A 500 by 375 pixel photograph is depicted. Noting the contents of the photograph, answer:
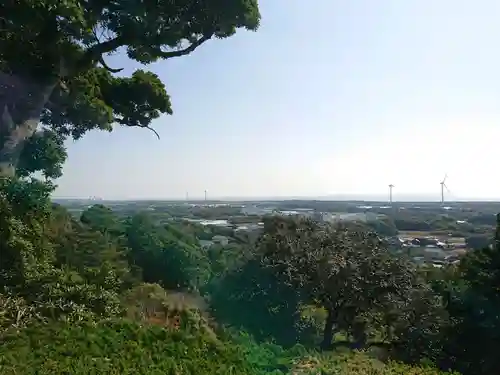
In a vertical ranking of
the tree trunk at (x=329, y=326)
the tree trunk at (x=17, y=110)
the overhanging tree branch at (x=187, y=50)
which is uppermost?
the overhanging tree branch at (x=187, y=50)

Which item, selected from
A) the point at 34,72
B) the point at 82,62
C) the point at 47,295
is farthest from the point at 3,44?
the point at 47,295

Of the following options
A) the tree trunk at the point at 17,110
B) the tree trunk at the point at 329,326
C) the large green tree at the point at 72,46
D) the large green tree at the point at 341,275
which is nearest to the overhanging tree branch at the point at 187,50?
the large green tree at the point at 72,46

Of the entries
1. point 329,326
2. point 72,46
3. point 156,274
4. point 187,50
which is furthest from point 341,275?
point 72,46

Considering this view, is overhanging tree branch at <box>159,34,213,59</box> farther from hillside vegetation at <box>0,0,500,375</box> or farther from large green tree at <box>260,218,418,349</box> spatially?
large green tree at <box>260,218,418,349</box>

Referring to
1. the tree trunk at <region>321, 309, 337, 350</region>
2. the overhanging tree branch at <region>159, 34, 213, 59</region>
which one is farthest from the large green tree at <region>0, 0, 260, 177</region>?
the tree trunk at <region>321, 309, 337, 350</region>

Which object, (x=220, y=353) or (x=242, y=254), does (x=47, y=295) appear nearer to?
(x=220, y=353)

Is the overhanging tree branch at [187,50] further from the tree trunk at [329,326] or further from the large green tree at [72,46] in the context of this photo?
the tree trunk at [329,326]
